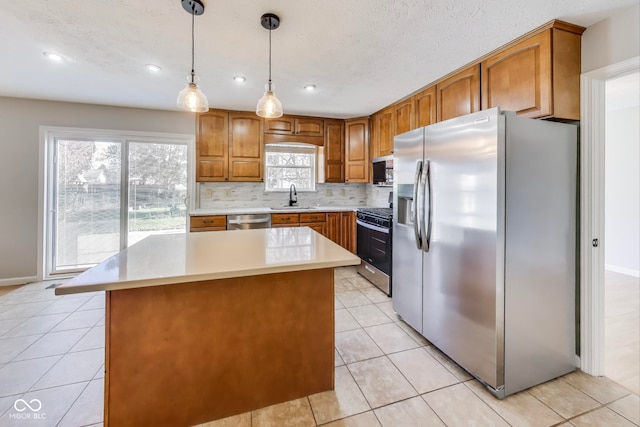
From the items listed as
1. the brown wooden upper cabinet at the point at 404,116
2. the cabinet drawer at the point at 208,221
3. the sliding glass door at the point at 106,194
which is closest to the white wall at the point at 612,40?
the brown wooden upper cabinet at the point at 404,116

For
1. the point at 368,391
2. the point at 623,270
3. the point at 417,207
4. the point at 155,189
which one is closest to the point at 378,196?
the point at 417,207

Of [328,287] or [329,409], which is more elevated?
[328,287]

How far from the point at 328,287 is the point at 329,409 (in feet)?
2.20

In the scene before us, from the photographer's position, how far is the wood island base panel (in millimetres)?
1328

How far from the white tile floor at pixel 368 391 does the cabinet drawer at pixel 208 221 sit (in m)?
1.47

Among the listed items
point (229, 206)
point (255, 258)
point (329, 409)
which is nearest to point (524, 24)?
point (255, 258)

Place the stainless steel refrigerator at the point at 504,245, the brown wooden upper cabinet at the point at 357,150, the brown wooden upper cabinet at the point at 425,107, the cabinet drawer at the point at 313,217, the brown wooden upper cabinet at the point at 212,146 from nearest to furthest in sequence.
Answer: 1. the stainless steel refrigerator at the point at 504,245
2. the brown wooden upper cabinet at the point at 425,107
3. the brown wooden upper cabinet at the point at 212,146
4. the cabinet drawer at the point at 313,217
5. the brown wooden upper cabinet at the point at 357,150

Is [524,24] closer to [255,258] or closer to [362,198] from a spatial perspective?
[255,258]

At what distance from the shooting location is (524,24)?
73.7 inches

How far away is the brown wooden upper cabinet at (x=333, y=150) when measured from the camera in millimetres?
4449

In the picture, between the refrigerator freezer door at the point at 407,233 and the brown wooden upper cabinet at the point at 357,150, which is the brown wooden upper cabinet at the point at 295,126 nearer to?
the brown wooden upper cabinet at the point at 357,150

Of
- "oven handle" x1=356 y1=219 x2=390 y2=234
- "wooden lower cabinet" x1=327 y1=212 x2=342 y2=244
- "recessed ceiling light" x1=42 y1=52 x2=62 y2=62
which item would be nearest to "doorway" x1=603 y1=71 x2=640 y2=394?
"oven handle" x1=356 y1=219 x2=390 y2=234

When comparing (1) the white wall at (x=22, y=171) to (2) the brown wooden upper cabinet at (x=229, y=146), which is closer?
(1) the white wall at (x=22, y=171)

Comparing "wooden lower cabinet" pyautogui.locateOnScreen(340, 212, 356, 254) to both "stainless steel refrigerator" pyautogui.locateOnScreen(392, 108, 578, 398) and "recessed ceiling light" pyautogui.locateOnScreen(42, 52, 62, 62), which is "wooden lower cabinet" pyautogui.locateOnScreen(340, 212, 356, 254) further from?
"recessed ceiling light" pyautogui.locateOnScreen(42, 52, 62, 62)
